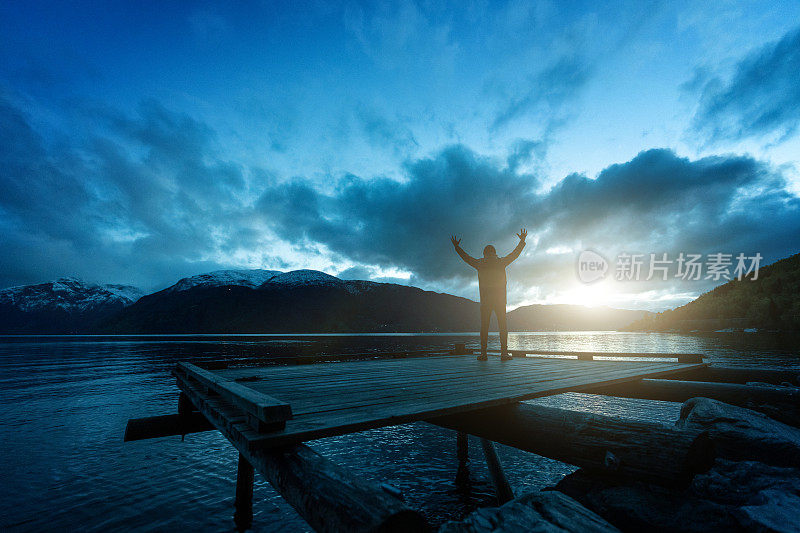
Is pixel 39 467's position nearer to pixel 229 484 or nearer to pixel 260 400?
pixel 229 484

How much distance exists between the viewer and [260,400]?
135 inches

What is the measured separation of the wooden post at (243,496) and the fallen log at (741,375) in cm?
1096

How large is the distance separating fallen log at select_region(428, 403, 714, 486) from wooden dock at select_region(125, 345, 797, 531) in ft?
0.04

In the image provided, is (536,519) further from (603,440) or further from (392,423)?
(603,440)

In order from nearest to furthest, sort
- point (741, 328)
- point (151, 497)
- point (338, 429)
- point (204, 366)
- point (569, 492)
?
1. point (338, 429)
2. point (569, 492)
3. point (151, 497)
4. point (204, 366)
5. point (741, 328)

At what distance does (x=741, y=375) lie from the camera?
1077 cm

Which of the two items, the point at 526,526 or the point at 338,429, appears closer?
the point at 526,526

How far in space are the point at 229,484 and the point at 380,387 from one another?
5268 millimetres

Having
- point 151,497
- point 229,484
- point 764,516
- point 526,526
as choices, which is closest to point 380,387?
point 526,526

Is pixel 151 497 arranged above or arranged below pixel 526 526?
below

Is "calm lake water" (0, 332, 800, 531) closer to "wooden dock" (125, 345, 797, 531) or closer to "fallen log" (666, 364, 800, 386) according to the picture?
"wooden dock" (125, 345, 797, 531)

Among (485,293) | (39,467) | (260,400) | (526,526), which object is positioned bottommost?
(39,467)

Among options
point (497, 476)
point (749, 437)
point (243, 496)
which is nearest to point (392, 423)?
point (243, 496)

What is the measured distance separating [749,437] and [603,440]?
173 cm
